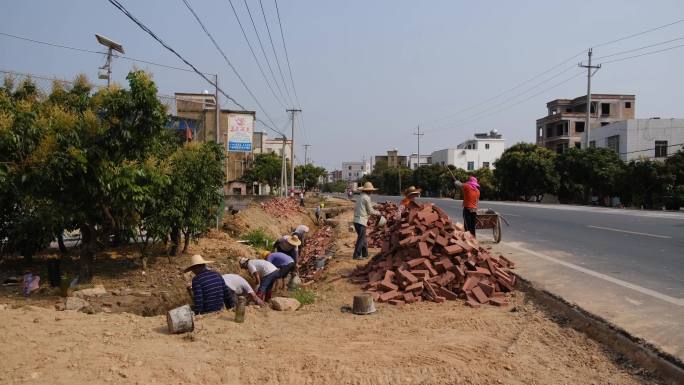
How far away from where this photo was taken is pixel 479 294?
6777 mm

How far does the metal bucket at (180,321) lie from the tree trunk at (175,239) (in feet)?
18.8

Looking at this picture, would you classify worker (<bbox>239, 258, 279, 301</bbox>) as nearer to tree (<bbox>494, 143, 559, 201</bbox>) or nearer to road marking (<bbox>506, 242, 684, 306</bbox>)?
road marking (<bbox>506, 242, 684, 306</bbox>)

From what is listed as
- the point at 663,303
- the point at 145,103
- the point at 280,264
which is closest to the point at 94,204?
the point at 145,103

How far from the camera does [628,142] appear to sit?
144ft

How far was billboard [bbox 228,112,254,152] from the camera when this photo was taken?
2331 centimetres

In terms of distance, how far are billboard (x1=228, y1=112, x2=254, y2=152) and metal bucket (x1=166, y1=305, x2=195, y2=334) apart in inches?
710

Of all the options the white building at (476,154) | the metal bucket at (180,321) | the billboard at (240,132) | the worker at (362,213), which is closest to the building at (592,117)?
the white building at (476,154)

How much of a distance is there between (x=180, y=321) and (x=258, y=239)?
11.2 metres

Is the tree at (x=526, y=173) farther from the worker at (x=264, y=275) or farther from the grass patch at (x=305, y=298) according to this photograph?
the grass patch at (x=305, y=298)

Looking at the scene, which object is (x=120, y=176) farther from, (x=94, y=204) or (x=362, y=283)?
(x=362, y=283)

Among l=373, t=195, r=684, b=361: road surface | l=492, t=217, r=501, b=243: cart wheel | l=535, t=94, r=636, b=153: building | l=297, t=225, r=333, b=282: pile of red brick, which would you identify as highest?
l=535, t=94, r=636, b=153: building

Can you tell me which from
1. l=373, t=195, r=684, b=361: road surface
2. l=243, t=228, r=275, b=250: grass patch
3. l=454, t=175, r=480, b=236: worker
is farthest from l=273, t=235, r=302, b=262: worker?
l=243, t=228, r=275, b=250: grass patch

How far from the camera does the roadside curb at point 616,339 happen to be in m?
4.14

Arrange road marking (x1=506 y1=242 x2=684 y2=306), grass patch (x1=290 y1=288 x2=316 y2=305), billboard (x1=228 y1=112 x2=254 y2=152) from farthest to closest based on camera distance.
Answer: billboard (x1=228 y1=112 x2=254 y2=152)
grass patch (x1=290 y1=288 x2=316 y2=305)
road marking (x1=506 y1=242 x2=684 y2=306)
